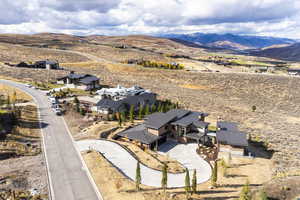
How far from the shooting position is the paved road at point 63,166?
2367cm

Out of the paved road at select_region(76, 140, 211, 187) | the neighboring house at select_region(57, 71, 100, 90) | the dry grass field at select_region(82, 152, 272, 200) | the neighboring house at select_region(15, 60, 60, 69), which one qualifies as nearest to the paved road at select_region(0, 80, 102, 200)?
the dry grass field at select_region(82, 152, 272, 200)

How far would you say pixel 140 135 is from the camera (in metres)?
38.4

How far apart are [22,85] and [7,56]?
62323mm

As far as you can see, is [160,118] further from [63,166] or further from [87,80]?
[87,80]

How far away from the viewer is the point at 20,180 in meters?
24.9

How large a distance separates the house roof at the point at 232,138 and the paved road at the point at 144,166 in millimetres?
4905

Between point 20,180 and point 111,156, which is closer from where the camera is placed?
point 20,180

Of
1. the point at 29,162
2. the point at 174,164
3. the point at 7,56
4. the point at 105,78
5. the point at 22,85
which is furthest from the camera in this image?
the point at 7,56

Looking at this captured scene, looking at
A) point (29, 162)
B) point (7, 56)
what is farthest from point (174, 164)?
point (7, 56)

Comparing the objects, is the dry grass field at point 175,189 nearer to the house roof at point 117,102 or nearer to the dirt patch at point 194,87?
the house roof at point 117,102

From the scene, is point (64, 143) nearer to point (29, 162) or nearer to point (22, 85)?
point (29, 162)

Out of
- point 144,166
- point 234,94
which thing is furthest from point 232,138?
point 234,94

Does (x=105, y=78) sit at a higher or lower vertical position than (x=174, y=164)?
higher

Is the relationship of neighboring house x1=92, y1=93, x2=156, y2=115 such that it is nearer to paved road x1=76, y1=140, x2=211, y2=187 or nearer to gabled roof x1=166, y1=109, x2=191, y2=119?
gabled roof x1=166, y1=109, x2=191, y2=119
